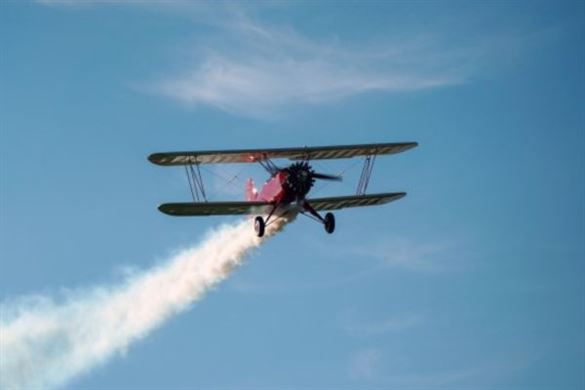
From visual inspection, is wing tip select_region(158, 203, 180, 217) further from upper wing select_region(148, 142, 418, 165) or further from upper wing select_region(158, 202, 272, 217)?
upper wing select_region(148, 142, 418, 165)

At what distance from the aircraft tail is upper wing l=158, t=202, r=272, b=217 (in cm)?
378

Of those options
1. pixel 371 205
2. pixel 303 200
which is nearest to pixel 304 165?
pixel 303 200

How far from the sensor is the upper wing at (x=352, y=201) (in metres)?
82.9

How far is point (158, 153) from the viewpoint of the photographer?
261 ft

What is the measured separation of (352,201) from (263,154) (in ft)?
16.7

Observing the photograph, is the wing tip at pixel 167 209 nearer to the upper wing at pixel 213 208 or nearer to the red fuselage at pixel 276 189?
the upper wing at pixel 213 208

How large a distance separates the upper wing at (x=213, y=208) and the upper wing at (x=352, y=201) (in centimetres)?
258

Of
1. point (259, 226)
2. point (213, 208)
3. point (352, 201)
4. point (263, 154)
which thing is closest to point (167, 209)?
point (213, 208)

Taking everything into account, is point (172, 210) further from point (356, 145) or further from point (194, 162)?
point (356, 145)

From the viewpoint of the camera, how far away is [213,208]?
262 ft

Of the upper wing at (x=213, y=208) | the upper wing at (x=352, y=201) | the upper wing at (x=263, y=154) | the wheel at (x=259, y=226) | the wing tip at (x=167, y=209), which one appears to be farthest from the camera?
the upper wing at (x=352, y=201)

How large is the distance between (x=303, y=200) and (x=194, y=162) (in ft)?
15.0

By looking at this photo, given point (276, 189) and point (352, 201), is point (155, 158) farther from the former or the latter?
point (352, 201)

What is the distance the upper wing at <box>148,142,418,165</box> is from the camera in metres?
80.0
